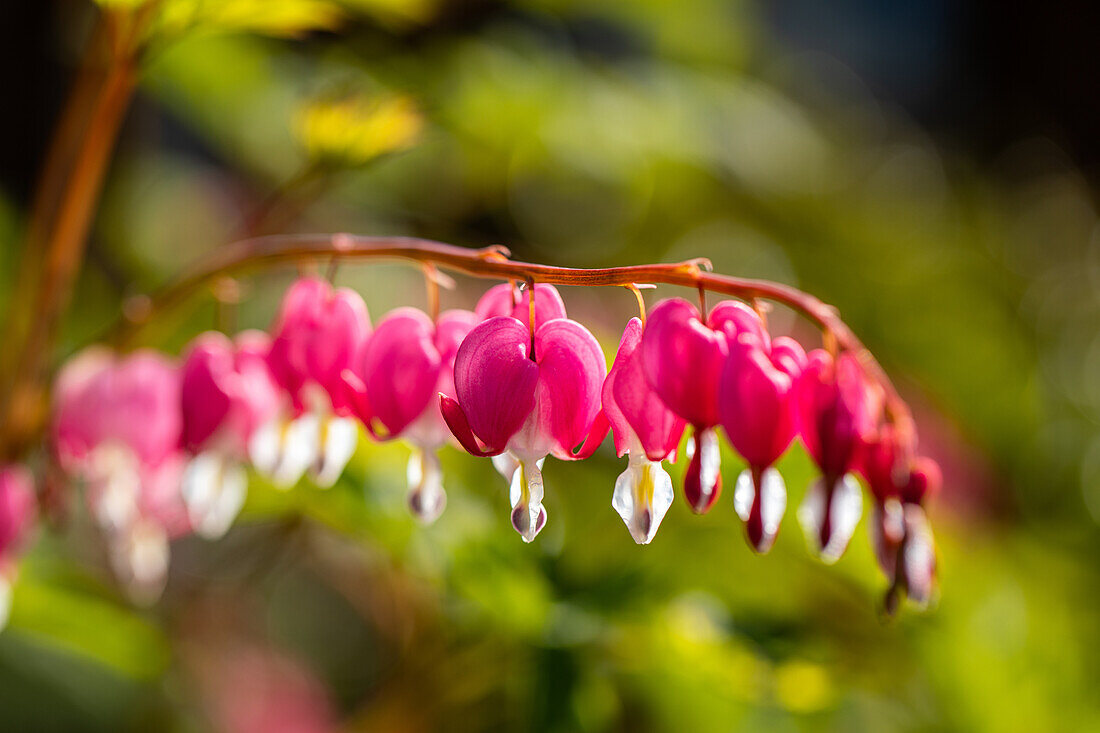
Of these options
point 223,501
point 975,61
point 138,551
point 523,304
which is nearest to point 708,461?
point 523,304

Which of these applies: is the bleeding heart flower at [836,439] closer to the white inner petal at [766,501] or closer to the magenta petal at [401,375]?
the white inner petal at [766,501]

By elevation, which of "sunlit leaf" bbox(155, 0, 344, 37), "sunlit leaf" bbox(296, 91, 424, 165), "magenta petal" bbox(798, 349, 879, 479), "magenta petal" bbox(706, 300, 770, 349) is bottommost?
"magenta petal" bbox(798, 349, 879, 479)

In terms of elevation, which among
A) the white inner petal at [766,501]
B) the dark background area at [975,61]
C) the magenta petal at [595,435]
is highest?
the dark background area at [975,61]

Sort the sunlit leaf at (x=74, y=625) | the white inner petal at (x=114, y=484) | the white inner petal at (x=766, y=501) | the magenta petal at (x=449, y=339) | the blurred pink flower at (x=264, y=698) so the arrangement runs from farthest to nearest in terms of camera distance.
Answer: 1. the blurred pink flower at (x=264, y=698)
2. the sunlit leaf at (x=74, y=625)
3. the white inner petal at (x=114, y=484)
4. the magenta petal at (x=449, y=339)
5. the white inner petal at (x=766, y=501)

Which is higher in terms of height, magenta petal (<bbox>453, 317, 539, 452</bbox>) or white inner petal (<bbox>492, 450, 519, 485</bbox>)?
magenta petal (<bbox>453, 317, 539, 452</bbox>)

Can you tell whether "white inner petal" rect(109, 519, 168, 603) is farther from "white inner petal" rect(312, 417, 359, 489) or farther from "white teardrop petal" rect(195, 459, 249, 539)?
"white inner petal" rect(312, 417, 359, 489)

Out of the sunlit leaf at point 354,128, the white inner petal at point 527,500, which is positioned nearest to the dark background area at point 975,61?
the sunlit leaf at point 354,128

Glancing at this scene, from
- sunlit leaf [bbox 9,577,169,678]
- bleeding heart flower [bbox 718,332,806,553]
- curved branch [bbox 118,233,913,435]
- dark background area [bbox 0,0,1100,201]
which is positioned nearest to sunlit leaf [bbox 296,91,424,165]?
curved branch [bbox 118,233,913,435]
